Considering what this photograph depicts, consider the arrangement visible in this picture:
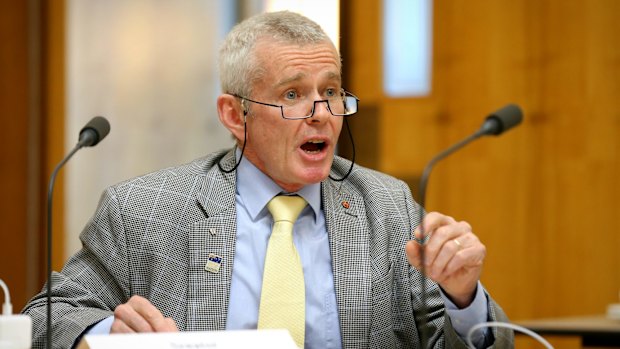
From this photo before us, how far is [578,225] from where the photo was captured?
3.97 m

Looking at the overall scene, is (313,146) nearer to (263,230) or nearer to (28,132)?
(263,230)

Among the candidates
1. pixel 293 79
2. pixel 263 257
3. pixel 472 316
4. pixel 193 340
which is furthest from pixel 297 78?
pixel 193 340

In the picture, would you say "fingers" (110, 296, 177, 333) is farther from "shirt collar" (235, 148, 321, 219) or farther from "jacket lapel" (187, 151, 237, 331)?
"shirt collar" (235, 148, 321, 219)

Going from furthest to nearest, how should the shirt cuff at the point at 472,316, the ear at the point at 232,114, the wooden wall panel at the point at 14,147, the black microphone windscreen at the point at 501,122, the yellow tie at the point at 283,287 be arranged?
1. the wooden wall panel at the point at 14,147
2. the ear at the point at 232,114
3. the yellow tie at the point at 283,287
4. the shirt cuff at the point at 472,316
5. the black microphone windscreen at the point at 501,122

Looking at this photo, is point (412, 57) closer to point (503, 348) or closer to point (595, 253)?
point (595, 253)

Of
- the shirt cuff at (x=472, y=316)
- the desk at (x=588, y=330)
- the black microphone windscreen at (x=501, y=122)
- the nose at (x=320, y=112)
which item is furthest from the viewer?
the desk at (x=588, y=330)

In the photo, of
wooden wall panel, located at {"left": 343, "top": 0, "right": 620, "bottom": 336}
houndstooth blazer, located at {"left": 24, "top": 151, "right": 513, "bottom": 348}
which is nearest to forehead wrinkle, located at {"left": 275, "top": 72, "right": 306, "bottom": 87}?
houndstooth blazer, located at {"left": 24, "top": 151, "right": 513, "bottom": 348}

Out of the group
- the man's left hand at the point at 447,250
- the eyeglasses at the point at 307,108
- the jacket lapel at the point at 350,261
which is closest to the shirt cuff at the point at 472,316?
the man's left hand at the point at 447,250

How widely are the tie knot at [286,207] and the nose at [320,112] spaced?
206 millimetres

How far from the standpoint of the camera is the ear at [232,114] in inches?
99.7

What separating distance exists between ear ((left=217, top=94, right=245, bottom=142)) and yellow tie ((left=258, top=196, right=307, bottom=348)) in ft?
1.07

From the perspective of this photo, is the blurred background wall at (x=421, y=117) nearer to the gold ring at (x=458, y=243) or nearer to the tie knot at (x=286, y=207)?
the tie knot at (x=286, y=207)

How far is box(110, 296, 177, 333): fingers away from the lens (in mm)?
1884

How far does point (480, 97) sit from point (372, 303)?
213cm
